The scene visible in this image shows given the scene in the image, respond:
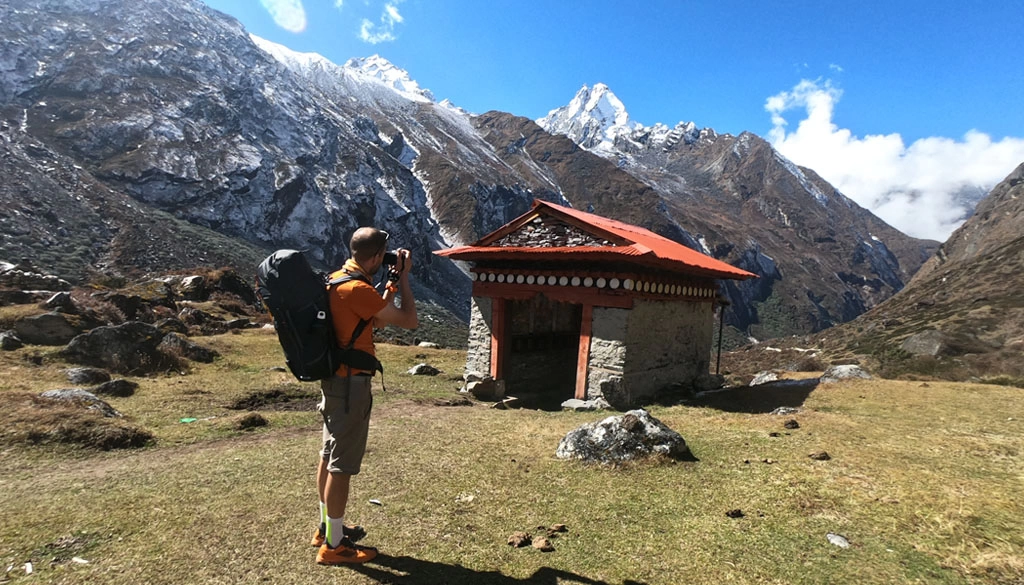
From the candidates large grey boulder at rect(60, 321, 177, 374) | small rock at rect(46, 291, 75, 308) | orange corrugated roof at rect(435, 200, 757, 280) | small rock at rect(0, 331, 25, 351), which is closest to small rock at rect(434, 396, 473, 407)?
orange corrugated roof at rect(435, 200, 757, 280)

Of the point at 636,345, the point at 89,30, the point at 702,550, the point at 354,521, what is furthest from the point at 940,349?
the point at 89,30

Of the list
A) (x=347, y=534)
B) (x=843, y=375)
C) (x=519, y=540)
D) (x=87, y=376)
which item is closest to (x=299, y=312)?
(x=347, y=534)

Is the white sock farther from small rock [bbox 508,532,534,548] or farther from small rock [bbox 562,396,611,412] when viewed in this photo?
small rock [bbox 562,396,611,412]

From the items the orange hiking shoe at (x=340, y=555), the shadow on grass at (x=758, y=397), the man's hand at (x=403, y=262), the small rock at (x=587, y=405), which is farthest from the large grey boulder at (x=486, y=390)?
the man's hand at (x=403, y=262)

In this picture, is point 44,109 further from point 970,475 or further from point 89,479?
point 970,475

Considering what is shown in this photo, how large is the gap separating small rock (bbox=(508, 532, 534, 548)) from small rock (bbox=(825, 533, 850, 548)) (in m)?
2.85

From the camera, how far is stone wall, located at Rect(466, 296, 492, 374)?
15047 mm

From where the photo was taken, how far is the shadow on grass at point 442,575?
4219 millimetres

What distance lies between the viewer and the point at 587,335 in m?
13.5

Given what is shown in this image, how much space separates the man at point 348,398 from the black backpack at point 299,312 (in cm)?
14

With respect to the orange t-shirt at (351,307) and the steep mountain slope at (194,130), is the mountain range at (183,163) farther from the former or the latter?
the orange t-shirt at (351,307)

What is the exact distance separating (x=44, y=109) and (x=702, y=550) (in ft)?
336

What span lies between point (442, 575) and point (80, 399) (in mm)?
9001

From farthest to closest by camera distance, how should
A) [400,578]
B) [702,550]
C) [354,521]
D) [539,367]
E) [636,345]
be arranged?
[539,367] → [636,345] → [354,521] → [702,550] → [400,578]
